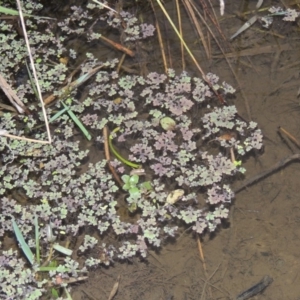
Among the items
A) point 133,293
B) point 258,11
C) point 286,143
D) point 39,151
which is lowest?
point 133,293

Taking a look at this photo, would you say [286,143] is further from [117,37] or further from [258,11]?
[117,37]

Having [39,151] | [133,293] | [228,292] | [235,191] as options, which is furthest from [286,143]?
[39,151]

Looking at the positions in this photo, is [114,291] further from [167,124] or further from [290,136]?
[290,136]

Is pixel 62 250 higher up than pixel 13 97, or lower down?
lower down

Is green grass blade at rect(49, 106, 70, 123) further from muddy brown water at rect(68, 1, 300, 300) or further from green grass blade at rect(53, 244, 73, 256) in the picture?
muddy brown water at rect(68, 1, 300, 300)

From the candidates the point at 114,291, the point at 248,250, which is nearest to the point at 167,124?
the point at 248,250

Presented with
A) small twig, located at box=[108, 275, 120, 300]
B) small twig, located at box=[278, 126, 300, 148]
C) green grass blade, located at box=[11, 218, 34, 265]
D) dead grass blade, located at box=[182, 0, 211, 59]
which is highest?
dead grass blade, located at box=[182, 0, 211, 59]

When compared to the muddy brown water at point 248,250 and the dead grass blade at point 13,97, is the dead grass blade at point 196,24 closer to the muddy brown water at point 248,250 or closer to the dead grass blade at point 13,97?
the muddy brown water at point 248,250

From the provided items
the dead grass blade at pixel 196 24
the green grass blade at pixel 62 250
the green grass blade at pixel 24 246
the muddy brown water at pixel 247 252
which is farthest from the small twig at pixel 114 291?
the dead grass blade at pixel 196 24

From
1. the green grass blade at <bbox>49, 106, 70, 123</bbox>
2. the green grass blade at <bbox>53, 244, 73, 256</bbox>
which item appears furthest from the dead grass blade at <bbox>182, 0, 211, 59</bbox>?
the green grass blade at <bbox>53, 244, 73, 256</bbox>

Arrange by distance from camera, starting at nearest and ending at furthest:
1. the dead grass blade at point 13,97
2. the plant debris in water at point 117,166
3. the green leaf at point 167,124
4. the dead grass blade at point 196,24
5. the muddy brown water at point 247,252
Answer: the muddy brown water at point 247,252 < the plant debris in water at point 117,166 < the dead grass blade at point 13,97 < the green leaf at point 167,124 < the dead grass blade at point 196,24

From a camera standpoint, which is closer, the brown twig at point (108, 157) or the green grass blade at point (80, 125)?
the brown twig at point (108, 157)
